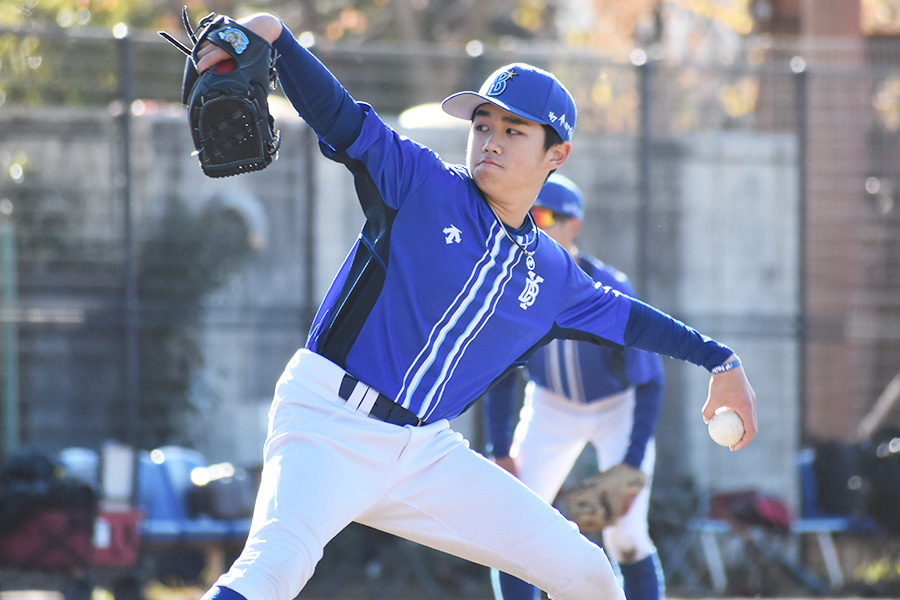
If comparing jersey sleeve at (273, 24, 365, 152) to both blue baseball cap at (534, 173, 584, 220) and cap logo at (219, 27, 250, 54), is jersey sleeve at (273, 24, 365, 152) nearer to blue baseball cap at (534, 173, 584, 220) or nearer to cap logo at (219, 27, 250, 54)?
cap logo at (219, 27, 250, 54)

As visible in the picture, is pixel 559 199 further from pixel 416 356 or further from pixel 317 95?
pixel 317 95

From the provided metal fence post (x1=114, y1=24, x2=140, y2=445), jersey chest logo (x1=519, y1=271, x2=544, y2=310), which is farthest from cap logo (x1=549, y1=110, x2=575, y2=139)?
metal fence post (x1=114, y1=24, x2=140, y2=445)

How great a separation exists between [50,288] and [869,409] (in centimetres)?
665

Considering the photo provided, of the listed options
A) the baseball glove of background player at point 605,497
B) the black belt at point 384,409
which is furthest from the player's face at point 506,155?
the baseball glove of background player at point 605,497

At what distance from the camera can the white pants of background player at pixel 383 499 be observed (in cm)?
316

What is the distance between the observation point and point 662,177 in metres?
9.15

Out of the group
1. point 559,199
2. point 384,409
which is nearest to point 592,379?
point 559,199

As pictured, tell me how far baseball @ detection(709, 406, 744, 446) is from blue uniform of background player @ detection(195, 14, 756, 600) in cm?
4

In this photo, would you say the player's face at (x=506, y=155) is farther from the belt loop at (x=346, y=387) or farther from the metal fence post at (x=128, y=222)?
the metal fence post at (x=128, y=222)

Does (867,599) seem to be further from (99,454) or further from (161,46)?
(161,46)

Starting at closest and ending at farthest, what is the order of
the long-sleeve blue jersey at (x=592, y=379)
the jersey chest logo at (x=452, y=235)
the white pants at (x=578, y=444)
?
the jersey chest logo at (x=452, y=235)
the long-sleeve blue jersey at (x=592, y=379)
the white pants at (x=578, y=444)

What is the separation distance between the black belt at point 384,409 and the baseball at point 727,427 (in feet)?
3.11

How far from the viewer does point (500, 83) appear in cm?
374

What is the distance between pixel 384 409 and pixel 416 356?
0.18 m
